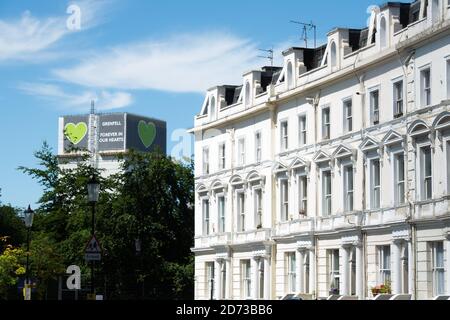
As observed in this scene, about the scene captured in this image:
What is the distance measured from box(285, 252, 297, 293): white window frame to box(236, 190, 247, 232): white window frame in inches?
264

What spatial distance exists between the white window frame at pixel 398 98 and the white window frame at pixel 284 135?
1329 centimetres

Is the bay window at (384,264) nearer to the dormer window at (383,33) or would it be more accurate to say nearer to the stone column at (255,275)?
the dormer window at (383,33)

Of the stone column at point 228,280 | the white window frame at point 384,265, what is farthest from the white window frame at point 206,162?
the white window frame at point 384,265

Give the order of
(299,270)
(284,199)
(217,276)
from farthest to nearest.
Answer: (217,276) → (284,199) → (299,270)

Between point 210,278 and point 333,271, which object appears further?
point 210,278

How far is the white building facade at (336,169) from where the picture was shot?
1704 inches

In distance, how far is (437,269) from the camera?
4200 centimetres

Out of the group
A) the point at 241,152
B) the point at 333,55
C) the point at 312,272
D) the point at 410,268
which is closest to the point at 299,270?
the point at 312,272

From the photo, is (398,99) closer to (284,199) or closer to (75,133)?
(284,199)

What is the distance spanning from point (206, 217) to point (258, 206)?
874cm

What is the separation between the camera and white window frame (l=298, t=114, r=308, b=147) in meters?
57.6

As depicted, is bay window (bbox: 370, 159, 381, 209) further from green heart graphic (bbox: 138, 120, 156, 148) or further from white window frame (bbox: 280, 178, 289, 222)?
green heart graphic (bbox: 138, 120, 156, 148)
